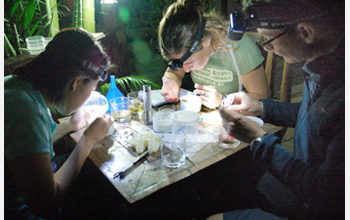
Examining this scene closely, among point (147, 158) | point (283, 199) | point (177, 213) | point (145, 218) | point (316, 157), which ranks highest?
point (316, 157)

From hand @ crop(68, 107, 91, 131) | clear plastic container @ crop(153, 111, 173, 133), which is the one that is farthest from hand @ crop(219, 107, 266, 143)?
hand @ crop(68, 107, 91, 131)

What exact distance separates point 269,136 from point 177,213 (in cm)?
120

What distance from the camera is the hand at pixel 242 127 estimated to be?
4.48ft

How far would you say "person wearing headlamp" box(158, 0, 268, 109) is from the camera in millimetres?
1932

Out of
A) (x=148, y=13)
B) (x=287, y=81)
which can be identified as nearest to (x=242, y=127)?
(x=287, y=81)

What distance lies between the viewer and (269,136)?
49.8 inches

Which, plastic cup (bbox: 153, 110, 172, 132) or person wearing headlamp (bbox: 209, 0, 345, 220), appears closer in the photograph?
person wearing headlamp (bbox: 209, 0, 345, 220)

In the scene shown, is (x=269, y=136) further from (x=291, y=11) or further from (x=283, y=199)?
(x=291, y=11)

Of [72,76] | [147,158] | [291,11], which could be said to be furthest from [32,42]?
[291,11]

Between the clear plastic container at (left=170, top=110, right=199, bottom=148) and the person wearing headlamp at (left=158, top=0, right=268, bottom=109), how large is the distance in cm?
51

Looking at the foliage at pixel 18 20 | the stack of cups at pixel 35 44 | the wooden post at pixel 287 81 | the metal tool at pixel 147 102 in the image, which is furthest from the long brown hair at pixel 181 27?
the foliage at pixel 18 20

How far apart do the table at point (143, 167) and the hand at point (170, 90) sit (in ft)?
2.32

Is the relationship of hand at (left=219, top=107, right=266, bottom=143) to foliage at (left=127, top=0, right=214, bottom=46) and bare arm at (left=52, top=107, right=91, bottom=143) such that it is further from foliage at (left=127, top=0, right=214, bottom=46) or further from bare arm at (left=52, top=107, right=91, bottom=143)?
foliage at (left=127, top=0, right=214, bottom=46)

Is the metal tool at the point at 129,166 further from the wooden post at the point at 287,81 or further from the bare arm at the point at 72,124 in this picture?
the wooden post at the point at 287,81
